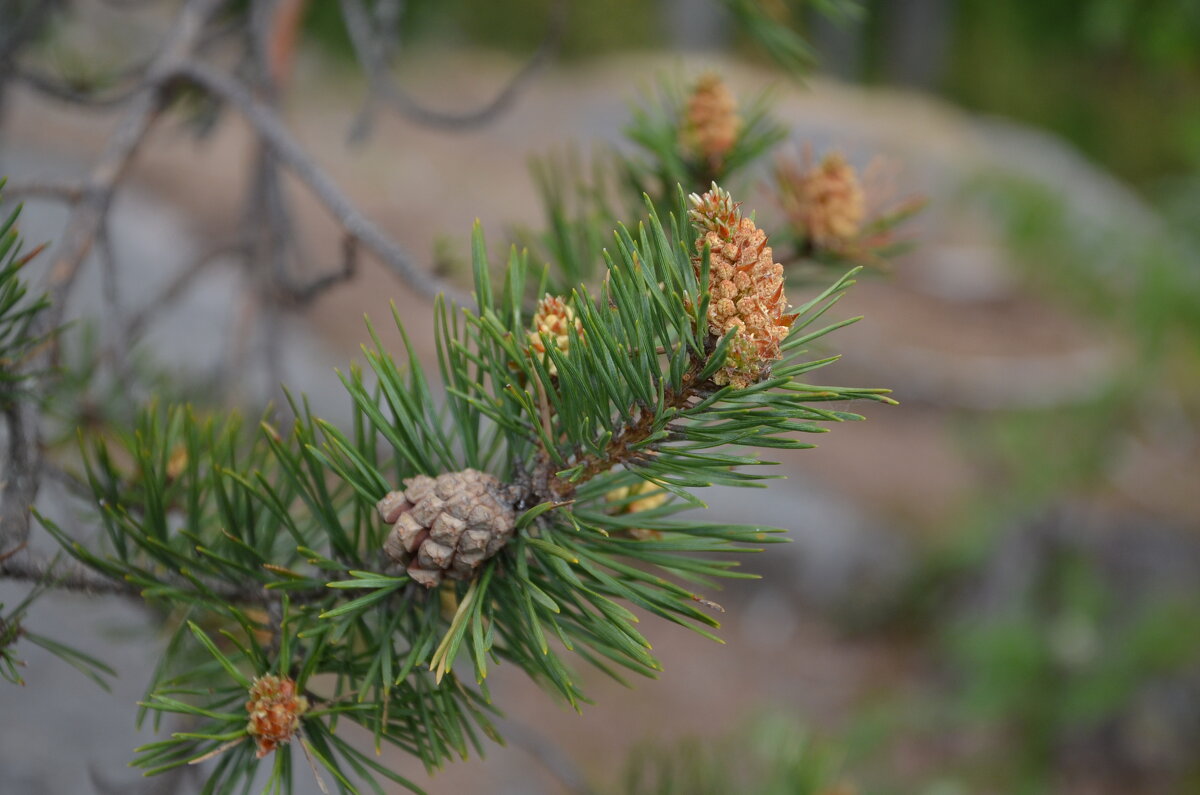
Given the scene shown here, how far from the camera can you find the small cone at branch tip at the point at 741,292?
0.24 meters

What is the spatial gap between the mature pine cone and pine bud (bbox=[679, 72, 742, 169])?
245mm

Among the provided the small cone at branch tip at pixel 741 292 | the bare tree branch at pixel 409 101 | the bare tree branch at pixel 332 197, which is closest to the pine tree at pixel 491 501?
the small cone at branch tip at pixel 741 292

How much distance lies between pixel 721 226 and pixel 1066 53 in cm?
515

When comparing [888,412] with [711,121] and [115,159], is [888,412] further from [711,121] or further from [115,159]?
[115,159]

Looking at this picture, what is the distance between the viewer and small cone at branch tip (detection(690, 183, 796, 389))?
9.5 inches

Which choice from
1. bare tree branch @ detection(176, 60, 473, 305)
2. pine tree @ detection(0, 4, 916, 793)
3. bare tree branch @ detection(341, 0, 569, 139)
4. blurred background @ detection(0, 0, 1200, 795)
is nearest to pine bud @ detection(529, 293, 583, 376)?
pine tree @ detection(0, 4, 916, 793)

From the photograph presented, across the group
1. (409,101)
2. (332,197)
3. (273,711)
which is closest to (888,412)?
(409,101)

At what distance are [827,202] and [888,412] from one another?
8.32ft

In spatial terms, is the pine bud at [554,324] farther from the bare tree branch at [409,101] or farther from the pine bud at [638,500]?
the bare tree branch at [409,101]

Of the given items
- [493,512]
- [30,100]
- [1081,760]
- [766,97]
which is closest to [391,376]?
A: [493,512]

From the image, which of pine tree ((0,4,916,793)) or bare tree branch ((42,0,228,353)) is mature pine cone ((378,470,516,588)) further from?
bare tree branch ((42,0,228,353))

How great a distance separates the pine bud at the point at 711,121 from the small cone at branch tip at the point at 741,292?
212mm

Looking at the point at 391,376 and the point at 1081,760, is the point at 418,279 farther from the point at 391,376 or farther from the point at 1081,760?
the point at 1081,760

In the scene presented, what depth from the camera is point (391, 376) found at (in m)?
0.28
